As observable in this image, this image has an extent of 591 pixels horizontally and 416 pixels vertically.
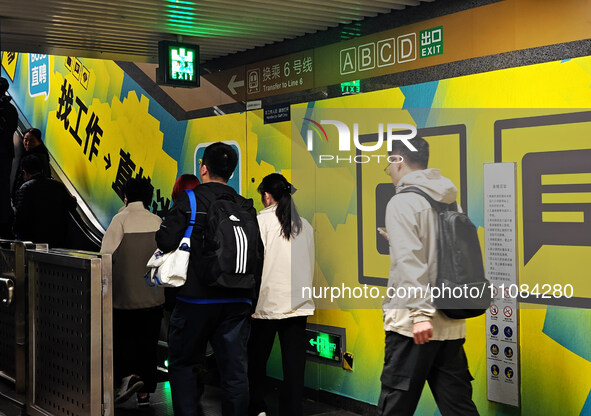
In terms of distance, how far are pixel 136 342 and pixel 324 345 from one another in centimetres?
140

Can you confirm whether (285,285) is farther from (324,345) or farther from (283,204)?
(324,345)

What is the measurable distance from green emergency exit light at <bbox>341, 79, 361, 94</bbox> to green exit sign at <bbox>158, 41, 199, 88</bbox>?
4.85 ft

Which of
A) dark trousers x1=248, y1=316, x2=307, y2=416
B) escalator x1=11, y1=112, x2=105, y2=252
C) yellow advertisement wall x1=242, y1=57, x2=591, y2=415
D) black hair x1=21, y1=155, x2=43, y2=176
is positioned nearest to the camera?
yellow advertisement wall x1=242, y1=57, x2=591, y2=415

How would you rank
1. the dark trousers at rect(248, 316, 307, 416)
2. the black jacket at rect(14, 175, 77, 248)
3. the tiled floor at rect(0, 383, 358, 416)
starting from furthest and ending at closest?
the black jacket at rect(14, 175, 77, 248) < the tiled floor at rect(0, 383, 358, 416) < the dark trousers at rect(248, 316, 307, 416)

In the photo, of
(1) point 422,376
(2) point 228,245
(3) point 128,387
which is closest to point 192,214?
(2) point 228,245

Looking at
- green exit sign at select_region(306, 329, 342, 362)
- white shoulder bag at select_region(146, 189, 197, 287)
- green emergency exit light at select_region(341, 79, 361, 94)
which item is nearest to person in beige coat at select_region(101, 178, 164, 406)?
green exit sign at select_region(306, 329, 342, 362)

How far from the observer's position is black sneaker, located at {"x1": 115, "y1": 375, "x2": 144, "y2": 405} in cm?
544

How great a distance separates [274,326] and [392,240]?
157 centimetres

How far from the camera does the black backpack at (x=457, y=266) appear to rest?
3.45 meters

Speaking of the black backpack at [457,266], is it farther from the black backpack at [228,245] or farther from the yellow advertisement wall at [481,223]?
the black backpack at [228,245]

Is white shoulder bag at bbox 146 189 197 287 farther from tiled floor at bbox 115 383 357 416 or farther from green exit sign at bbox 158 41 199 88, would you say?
green exit sign at bbox 158 41 199 88

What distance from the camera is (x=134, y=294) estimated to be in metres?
5.45

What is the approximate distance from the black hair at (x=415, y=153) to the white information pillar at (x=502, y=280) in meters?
0.66

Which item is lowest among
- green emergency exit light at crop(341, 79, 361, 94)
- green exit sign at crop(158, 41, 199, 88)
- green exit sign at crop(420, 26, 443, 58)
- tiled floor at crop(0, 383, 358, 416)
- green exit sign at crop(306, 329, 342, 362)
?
tiled floor at crop(0, 383, 358, 416)
